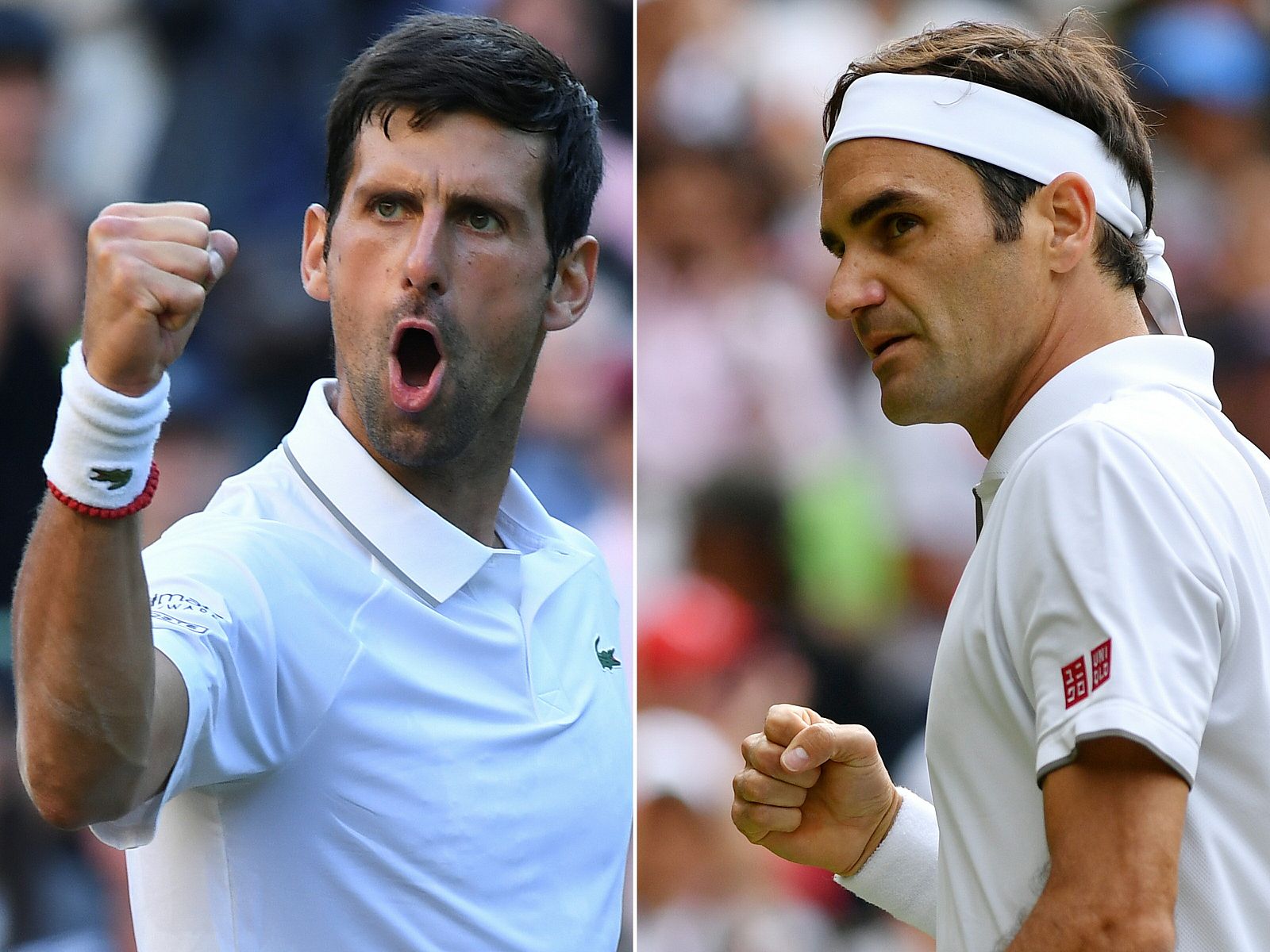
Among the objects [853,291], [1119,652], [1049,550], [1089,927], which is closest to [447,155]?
[853,291]

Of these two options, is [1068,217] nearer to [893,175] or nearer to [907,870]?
[893,175]

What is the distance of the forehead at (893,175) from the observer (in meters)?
1.50

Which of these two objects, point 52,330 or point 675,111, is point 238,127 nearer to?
point 52,330

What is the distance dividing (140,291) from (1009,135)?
0.88 meters

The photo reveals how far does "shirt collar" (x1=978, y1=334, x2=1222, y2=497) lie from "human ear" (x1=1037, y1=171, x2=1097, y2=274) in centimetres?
13

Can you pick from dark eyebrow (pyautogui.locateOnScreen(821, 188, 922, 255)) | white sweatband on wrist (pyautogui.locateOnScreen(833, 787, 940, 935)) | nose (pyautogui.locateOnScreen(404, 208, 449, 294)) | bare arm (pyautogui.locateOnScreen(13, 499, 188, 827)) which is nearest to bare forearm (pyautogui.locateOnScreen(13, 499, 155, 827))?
bare arm (pyautogui.locateOnScreen(13, 499, 188, 827))

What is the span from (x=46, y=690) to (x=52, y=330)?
113 cm

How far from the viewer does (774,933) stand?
8.94ft

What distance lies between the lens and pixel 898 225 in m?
1.53

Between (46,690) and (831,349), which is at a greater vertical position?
(831,349)

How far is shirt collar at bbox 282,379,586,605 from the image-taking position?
1.76m

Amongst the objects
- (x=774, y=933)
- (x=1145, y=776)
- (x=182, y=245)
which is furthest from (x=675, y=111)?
(x=1145, y=776)

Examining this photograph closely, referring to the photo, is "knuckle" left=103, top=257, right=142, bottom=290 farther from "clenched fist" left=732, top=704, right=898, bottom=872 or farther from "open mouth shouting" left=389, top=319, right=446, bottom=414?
"clenched fist" left=732, top=704, right=898, bottom=872

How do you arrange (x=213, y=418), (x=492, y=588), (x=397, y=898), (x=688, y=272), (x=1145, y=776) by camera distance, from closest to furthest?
(x=1145, y=776), (x=397, y=898), (x=492, y=588), (x=213, y=418), (x=688, y=272)
